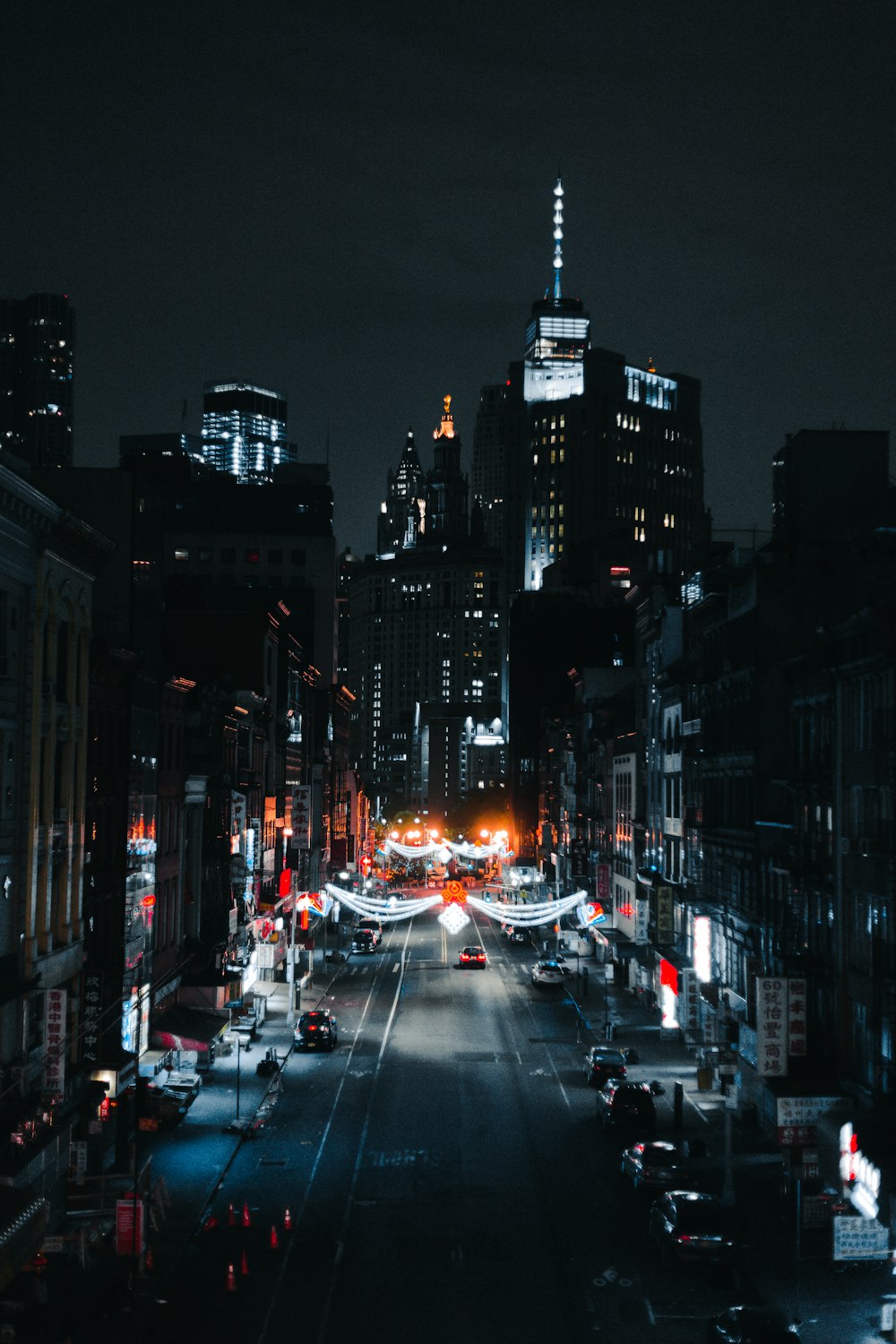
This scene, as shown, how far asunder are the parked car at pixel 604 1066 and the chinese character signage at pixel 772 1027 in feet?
37.6

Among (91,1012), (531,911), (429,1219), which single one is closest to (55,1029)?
(91,1012)

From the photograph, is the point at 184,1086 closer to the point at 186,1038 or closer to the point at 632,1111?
the point at 186,1038

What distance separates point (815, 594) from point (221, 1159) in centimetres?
2846

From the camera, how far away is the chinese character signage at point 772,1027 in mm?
42531

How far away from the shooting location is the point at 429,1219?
36.8m

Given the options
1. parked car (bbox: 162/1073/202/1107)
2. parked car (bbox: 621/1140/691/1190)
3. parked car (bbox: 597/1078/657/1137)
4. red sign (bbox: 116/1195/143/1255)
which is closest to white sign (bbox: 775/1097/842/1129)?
parked car (bbox: 621/1140/691/1190)

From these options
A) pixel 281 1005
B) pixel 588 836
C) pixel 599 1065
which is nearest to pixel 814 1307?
pixel 599 1065

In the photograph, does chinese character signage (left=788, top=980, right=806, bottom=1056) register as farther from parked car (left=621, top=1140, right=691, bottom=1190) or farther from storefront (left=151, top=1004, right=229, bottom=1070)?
storefront (left=151, top=1004, right=229, bottom=1070)

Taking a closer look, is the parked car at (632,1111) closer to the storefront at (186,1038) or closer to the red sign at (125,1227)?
the storefront at (186,1038)

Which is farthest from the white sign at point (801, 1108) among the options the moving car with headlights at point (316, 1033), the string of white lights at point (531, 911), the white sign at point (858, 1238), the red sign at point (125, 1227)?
the string of white lights at point (531, 911)

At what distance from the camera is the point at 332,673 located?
495 ft

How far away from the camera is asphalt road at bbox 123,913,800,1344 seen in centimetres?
2978

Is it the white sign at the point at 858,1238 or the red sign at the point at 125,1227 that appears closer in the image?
the white sign at the point at 858,1238

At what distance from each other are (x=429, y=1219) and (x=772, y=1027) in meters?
12.1
